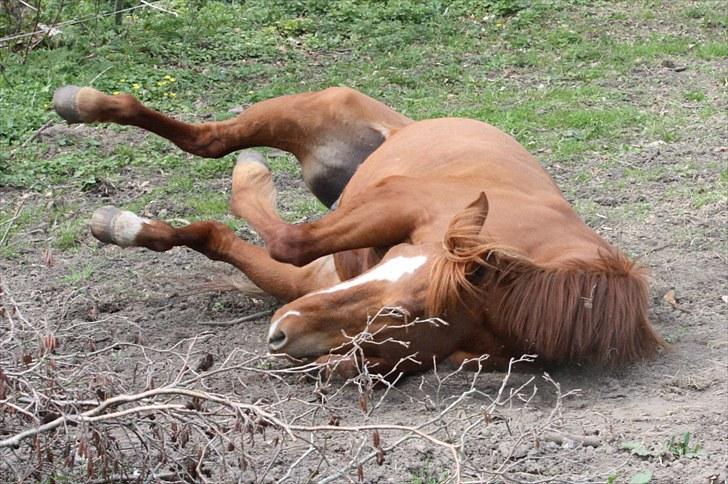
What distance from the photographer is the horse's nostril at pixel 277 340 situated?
4.27 m

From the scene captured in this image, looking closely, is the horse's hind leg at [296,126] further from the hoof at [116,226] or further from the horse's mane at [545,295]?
the horse's mane at [545,295]

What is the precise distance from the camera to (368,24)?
11.2 meters

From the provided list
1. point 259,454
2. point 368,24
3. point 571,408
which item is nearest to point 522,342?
point 571,408

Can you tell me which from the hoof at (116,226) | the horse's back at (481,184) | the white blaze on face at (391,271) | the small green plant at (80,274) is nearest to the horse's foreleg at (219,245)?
the hoof at (116,226)

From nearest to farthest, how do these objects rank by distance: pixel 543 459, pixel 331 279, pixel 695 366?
pixel 543 459 < pixel 695 366 < pixel 331 279

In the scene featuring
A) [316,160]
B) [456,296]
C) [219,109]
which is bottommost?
[219,109]

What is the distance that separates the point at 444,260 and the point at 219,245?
1.96 meters

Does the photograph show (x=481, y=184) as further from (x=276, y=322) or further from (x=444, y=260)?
(x=276, y=322)

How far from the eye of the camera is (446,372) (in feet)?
15.6

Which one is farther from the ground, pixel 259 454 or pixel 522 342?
pixel 522 342

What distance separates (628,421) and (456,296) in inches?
30.9

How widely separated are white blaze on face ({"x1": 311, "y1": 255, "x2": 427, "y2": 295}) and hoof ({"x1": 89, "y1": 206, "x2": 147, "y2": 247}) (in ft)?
5.25

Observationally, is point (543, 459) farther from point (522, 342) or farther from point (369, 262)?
point (369, 262)

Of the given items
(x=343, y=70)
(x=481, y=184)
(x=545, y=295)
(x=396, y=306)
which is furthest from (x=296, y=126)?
(x=343, y=70)
